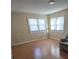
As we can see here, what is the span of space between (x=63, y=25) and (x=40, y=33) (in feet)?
7.36

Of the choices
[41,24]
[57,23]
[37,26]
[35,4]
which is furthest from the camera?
[41,24]

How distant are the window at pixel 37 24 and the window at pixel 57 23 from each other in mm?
845

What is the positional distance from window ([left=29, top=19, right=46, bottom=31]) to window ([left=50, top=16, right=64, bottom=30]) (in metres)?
0.85

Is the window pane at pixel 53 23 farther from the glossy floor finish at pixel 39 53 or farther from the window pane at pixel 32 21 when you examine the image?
the glossy floor finish at pixel 39 53

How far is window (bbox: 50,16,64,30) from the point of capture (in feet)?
22.7

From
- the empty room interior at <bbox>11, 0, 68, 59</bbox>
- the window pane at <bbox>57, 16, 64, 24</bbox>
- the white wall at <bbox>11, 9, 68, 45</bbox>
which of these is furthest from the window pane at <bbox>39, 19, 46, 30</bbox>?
the window pane at <bbox>57, 16, 64, 24</bbox>

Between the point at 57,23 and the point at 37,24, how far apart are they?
1728 mm

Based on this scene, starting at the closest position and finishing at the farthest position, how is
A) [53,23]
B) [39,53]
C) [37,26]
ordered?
[39,53] < [37,26] < [53,23]

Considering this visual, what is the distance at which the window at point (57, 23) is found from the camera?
692 cm

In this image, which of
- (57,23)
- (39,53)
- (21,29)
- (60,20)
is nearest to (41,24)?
(57,23)

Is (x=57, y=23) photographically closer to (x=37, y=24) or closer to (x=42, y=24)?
(x=42, y=24)

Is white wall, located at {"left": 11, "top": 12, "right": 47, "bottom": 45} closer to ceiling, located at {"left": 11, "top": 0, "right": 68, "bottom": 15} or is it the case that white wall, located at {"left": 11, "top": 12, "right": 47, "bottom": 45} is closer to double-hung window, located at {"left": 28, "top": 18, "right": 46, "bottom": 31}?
double-hung window, located at {"left": 28, "top": 18, "right": 46, "bottom": 31}

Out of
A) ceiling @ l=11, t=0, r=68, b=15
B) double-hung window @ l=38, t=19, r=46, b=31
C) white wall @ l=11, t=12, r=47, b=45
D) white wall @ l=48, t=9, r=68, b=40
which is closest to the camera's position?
ceiling @ l=11, t=0, r=68, b=15

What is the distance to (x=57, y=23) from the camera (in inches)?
293
